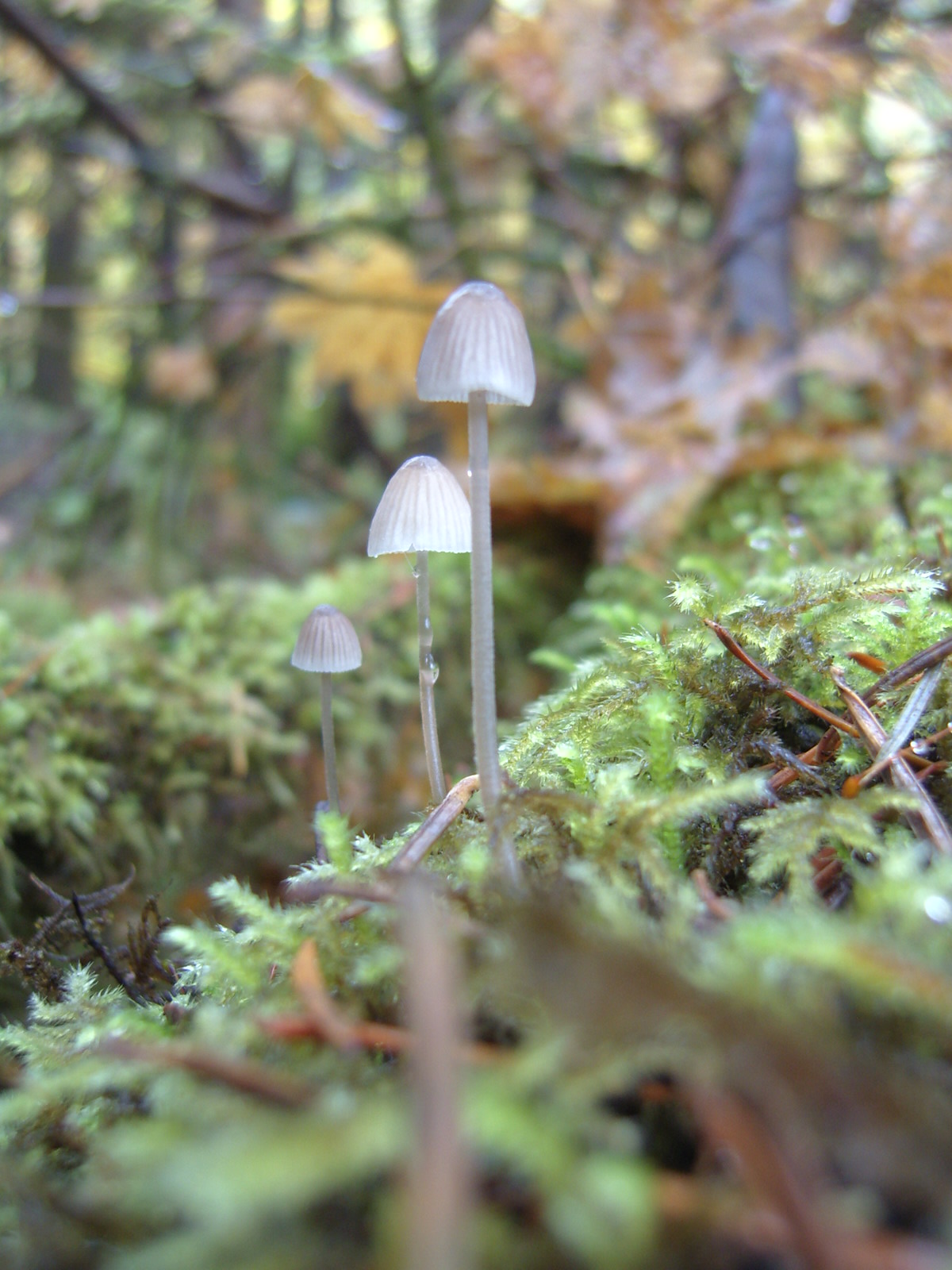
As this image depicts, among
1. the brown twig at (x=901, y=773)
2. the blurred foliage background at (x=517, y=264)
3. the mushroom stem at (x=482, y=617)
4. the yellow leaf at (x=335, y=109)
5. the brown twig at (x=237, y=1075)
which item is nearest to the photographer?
the brown twig at (x=237, y=1075)

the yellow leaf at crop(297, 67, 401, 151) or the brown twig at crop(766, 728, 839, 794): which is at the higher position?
the yellow leaf at crop(297, 67, 401, 151)

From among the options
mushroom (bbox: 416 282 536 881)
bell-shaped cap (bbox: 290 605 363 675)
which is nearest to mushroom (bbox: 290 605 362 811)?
bell-shaped cap (bbox: 290 605 363 675)

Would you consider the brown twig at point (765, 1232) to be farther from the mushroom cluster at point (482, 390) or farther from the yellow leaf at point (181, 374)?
the yellow leaf at point (181, 374)

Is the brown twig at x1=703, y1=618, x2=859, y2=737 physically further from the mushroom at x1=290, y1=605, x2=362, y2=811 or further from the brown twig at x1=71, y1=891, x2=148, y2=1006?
the brown twig at x1=71, y1=891, x2=148, y2=1006

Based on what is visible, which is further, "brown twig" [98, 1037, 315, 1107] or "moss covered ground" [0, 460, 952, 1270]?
"brown twig" [98, 1037, 315, 1107]

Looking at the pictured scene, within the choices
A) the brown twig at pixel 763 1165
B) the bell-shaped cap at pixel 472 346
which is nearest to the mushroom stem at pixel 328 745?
the bell-shaped cap at pixel 472 346

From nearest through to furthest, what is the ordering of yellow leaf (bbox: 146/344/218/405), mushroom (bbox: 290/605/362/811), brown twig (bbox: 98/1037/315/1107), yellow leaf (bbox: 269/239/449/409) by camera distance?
brown twig (bbox: 98/1037/315/1107) < mushroom (bbox: 290/605/362/811) < yellow leaf (bbox: 269/239/449/409) < yellow leaf (bbox: 146/344/218/405)
